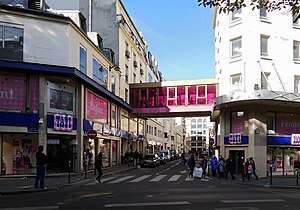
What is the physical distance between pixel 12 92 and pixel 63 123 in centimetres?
373

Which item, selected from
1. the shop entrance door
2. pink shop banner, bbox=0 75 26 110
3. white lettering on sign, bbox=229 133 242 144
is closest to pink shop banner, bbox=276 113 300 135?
white lettering on sign, bbox=229 133 242 144

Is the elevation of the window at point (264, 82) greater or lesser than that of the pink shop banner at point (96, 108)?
greater

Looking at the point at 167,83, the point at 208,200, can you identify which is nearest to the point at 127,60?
the point at 167,83

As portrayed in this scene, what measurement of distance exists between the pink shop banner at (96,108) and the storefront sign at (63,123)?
3.36 meters

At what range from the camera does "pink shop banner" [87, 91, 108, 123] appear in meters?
29.4

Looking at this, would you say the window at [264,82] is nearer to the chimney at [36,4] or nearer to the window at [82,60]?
the window at [82,60]

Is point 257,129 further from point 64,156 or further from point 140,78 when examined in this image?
Result: point 140,78

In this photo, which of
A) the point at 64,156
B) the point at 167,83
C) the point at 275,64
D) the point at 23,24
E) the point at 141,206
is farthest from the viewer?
the point at 167,83

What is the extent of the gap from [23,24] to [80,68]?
17.5 ft

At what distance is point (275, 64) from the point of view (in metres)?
27.6

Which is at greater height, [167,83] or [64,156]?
[167,83]

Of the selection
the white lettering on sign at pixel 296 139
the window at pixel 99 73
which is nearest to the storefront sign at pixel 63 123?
the window at pixel 99 73

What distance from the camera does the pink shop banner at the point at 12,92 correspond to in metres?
22.6

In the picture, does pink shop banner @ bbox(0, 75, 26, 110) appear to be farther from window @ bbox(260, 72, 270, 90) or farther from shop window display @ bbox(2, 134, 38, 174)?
window @ bbox(260, 72, 270, 90)
